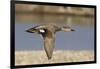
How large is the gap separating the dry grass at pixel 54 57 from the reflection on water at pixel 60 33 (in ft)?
0.17

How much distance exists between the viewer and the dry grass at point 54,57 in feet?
6.89

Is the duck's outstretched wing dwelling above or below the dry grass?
above

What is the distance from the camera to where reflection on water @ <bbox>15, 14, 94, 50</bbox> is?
2102mm

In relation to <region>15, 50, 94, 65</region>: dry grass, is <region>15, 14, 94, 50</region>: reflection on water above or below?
above

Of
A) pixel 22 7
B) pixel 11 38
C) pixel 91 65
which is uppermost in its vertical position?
pixel 22 7

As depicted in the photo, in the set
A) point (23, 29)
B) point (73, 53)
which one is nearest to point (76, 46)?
point (73, 53)

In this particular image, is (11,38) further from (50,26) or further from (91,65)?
(91,65)

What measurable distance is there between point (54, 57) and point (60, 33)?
27 cm

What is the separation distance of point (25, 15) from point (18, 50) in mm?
361

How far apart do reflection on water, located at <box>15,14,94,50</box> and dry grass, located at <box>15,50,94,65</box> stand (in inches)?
2.0

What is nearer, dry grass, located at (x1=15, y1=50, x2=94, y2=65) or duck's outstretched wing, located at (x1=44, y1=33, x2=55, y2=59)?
dry grass, located at (x1=15, y1=50, x2=94, y2=65)

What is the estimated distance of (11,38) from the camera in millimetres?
2057
